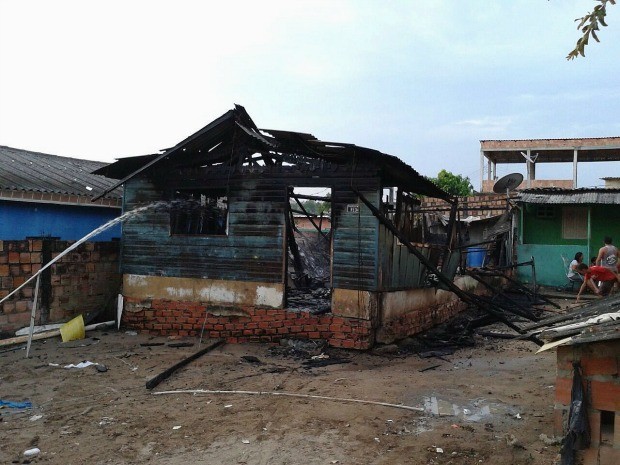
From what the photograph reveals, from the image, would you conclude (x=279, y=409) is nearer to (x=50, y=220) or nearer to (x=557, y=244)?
(x=50, y=220)

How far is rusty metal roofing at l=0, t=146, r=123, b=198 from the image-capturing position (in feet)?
40.4

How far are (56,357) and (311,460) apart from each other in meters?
5.73

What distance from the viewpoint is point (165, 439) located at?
4.98 metres

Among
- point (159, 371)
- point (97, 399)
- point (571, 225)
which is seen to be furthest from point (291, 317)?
point (571, 225)

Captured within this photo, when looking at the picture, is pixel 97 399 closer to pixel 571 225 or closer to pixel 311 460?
pixel 311 460

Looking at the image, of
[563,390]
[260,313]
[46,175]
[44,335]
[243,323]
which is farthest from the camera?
[46,175]

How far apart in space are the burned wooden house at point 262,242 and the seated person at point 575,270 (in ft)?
21.8

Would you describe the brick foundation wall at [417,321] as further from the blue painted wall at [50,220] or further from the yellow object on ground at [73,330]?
the blue painted wall at [50,220]

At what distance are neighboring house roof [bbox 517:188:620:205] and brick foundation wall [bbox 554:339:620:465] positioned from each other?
13.0 meters

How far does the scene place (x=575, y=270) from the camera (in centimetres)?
1534

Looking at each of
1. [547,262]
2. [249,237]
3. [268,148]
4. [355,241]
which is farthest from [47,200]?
[547,262]

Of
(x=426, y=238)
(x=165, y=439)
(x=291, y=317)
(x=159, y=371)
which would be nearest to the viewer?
(x=165, y=439)

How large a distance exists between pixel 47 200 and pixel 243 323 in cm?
653

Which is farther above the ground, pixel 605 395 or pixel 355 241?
pixel 355 241
